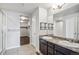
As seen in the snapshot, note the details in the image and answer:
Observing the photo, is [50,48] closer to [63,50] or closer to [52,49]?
[52,49]

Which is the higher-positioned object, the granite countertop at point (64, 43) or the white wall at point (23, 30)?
the white wall at point (23, 30)

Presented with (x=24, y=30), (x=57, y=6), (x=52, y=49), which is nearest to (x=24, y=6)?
(x=24, y=30)

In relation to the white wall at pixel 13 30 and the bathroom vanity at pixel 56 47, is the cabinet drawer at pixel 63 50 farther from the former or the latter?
the white wall at pixel 13 30

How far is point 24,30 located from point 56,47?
70 cm

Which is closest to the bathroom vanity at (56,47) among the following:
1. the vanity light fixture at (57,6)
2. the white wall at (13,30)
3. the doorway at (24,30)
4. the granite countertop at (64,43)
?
the granite countertop at (64,43)

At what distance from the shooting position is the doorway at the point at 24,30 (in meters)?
1.71

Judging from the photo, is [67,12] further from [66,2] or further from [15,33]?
[15,33]

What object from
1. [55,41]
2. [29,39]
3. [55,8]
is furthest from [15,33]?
[55,8]

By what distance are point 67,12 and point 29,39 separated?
3.02ft

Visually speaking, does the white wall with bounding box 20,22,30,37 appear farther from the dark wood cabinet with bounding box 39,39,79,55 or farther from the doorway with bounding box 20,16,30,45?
the dark wood cabinet with bounding box 39,39,79,55

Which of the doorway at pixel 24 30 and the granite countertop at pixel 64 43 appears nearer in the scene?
the granite countertop at pixel 64 43

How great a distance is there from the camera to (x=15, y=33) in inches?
67.6

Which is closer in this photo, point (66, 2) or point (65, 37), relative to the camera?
point (66, 2)

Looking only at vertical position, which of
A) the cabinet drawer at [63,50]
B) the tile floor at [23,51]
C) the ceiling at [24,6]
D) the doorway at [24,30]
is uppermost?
the ceiling at [24,6]
